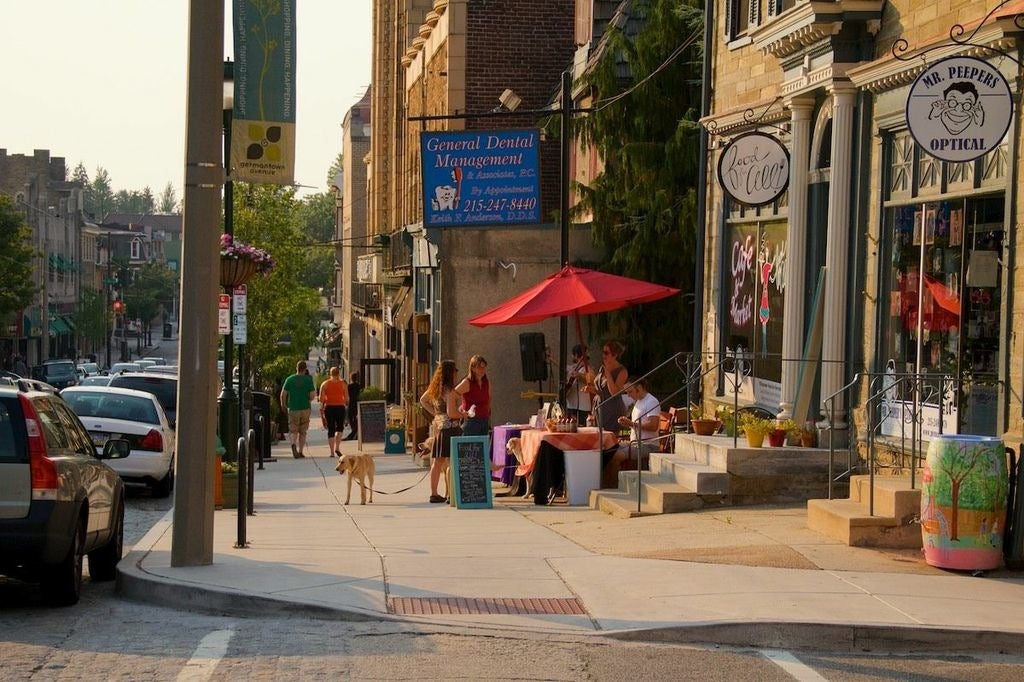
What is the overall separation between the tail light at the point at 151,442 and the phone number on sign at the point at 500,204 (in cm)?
643

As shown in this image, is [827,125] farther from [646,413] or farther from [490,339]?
[490,339]

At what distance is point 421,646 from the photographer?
27.0 feet

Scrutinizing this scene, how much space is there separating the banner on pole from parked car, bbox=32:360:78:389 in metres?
34.3

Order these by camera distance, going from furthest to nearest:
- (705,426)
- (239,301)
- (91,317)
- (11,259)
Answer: (91,317), (11,259), (239,301), (705,426)

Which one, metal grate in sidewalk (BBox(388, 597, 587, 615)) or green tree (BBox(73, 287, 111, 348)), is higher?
green tree (BBox(73, 287, 111, 348))

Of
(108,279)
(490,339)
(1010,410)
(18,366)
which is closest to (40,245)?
(108,279)

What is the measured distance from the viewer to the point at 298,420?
2744 centimetres

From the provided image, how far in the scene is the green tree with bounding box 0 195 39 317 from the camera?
58.8m

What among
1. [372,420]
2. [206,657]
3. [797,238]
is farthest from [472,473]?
[372,420]

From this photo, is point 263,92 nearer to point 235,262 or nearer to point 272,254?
point 235,262

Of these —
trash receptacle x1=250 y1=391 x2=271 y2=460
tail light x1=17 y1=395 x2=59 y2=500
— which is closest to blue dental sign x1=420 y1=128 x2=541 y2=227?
trash receptacle x1=250 y1=391 x2=271 y2=460

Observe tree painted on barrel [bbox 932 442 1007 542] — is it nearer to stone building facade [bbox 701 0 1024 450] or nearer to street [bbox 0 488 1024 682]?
stone building facade [bbox 701 0 1024 450]

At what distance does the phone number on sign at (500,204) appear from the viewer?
22.9 metres

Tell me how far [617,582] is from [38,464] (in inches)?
152
